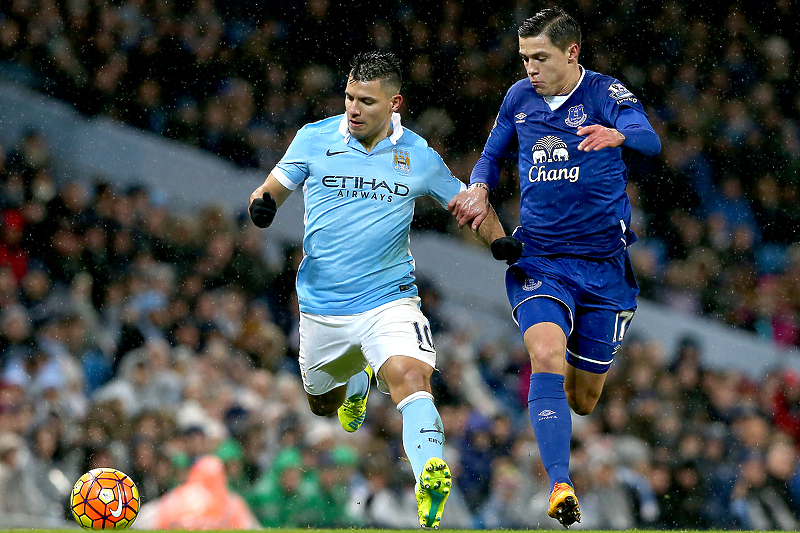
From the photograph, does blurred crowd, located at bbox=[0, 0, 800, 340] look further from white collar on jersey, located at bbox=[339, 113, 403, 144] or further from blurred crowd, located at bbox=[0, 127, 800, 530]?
white collar on jersey, located at bbox=[339, 113, 403, 144]

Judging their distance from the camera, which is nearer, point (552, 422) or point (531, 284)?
point (552, 422)

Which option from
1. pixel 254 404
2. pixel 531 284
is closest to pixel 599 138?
pixel 531 284

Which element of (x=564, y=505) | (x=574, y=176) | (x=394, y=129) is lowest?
(x=564, y=505)

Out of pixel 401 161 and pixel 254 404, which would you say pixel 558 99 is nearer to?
pixel 401 161

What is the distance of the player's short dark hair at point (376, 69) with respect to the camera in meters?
5.85

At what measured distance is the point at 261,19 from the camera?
1412 centimetres

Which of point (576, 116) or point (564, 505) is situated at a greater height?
point (576, 116)

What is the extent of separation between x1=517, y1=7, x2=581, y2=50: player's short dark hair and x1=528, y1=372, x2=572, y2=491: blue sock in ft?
6.03

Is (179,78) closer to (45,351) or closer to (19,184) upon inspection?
(19,184)

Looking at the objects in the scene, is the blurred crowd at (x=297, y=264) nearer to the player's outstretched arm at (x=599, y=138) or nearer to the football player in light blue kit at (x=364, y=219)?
the football player in light blue kit at (x=364, y=219)

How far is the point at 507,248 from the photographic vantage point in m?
5.68

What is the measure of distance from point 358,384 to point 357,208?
5.39 ft

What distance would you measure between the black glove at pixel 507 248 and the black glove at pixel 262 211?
121 centimetres

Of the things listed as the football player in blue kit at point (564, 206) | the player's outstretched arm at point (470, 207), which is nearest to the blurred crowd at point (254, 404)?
the football player in blue kit at point (564, 206)
